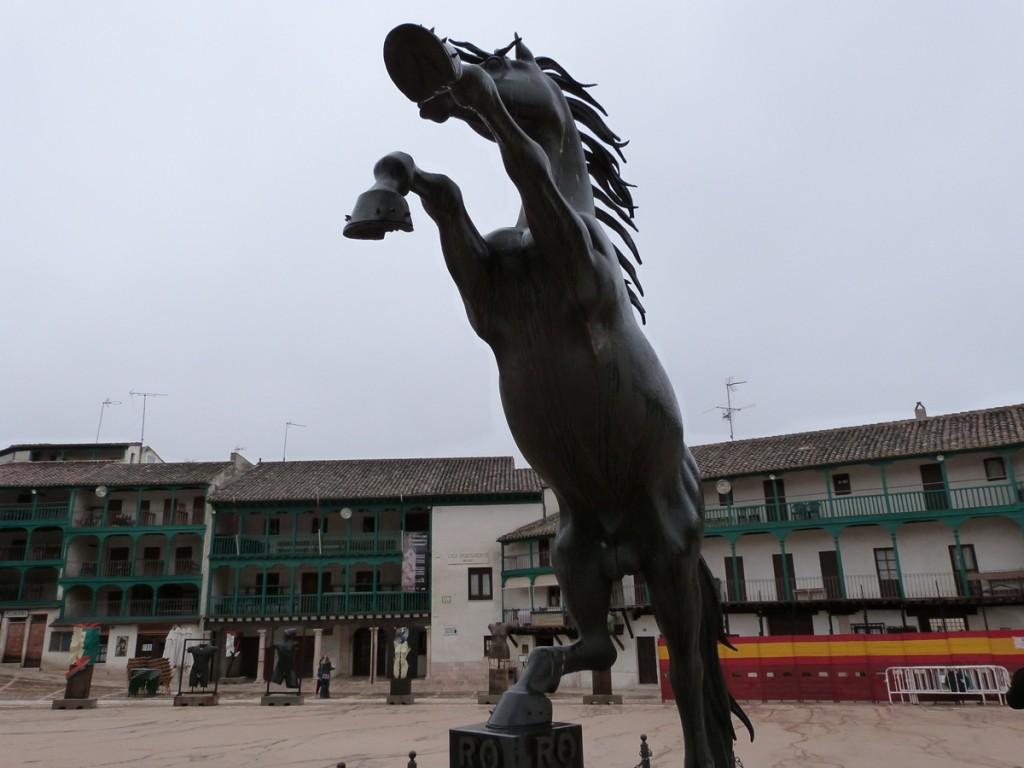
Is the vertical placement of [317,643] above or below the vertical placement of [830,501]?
below

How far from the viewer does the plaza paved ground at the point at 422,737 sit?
25.7 feet

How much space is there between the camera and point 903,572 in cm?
2711

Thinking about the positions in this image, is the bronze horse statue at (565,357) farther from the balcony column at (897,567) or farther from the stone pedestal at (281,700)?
the balcony column at (897,567)

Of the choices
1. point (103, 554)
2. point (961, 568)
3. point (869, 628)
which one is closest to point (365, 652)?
point (103, 554)

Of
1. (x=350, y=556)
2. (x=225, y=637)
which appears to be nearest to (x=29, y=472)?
(x=225, y=637)

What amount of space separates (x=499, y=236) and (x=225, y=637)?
122 feet

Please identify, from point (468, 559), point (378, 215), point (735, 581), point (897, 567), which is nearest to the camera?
point (378, 215)

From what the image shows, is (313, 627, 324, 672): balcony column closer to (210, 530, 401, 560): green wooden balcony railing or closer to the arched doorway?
the arched doorway

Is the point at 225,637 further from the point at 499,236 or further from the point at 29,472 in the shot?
the point at 499,236

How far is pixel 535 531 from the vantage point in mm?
32656

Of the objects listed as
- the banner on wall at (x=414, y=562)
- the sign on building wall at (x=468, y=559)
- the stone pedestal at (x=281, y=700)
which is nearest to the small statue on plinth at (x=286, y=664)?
the stone pedestal at (x=281, y=700)

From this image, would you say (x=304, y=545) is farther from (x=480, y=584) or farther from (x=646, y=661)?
(x=646, y=661)

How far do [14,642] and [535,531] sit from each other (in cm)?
2670

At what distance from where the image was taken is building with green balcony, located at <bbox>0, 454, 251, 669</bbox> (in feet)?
116
